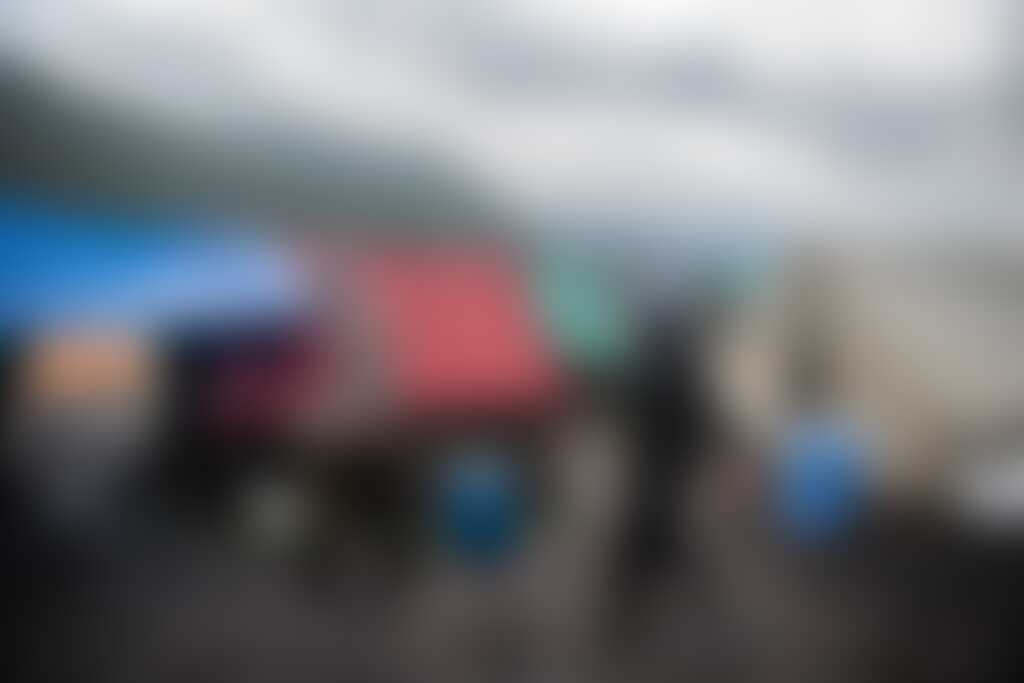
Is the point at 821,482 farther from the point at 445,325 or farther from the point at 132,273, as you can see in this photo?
the point at 132,273

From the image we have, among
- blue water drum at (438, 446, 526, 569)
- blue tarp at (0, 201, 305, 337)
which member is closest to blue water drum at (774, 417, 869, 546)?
blue water drum at (438, 446, 526, 569)

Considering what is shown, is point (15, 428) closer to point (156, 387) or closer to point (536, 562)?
point (156, 387)

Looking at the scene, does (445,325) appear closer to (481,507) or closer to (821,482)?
(481,507)

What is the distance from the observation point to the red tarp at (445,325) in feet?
2.30

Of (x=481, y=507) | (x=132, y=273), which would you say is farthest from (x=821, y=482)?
(x=132, y=273)

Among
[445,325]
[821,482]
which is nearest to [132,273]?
[445,325]

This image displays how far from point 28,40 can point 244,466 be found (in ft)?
0.85

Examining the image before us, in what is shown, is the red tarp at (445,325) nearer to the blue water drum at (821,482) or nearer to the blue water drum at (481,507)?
the blue water drum at (481,507)

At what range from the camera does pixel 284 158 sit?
0.69 m

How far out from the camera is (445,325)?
0.70m

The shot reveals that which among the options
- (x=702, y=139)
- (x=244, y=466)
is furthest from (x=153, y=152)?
(x=702, y=139)

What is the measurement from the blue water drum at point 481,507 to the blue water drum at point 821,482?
0.15m

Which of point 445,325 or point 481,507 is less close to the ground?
point 445,325

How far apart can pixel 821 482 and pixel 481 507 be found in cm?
20
